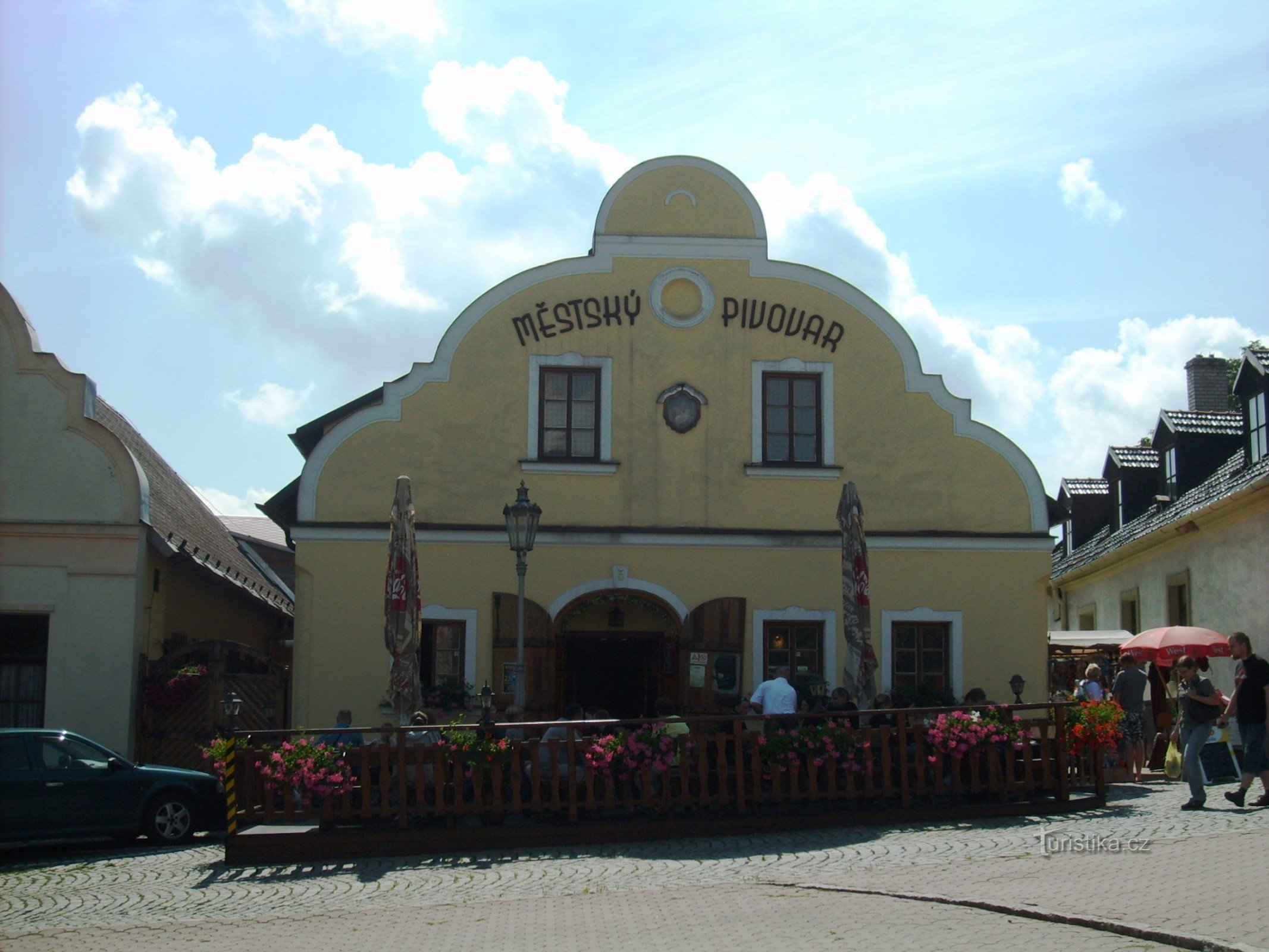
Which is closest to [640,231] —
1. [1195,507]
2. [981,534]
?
[981,534]

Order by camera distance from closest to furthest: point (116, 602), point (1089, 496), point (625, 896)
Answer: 1. point (625, 896)
2. point (116, 602)
3. point (1089, 496)

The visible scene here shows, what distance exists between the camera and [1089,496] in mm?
30562

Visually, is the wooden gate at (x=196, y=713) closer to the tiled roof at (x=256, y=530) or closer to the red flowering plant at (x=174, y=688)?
the red flowering plant at (x=174, y=688)

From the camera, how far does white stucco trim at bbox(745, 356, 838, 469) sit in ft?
60.3

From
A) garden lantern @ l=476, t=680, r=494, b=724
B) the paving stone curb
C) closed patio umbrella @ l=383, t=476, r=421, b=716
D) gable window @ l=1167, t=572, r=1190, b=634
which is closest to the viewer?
the paving stone curb

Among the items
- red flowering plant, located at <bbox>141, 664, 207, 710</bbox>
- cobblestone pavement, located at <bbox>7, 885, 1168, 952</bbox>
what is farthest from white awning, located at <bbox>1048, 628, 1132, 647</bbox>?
cobblestone pavement, located at <bbox>7, 885, 1168, 952</bbox>

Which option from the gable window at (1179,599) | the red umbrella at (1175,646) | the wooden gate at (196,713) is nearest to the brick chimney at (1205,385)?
the gable window at (1179,599)

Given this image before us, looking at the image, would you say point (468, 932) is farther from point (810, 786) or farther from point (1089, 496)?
point (1089, 496)

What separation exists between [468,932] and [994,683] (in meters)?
11.4

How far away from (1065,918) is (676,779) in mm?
4806

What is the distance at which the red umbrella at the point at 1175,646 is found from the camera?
57.7 feet

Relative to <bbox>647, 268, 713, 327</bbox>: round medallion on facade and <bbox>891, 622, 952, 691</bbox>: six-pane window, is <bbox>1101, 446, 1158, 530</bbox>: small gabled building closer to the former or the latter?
<bbox>891, 622, 952, 691</bbox>: six-pane window

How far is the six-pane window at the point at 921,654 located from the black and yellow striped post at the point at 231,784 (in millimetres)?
9463

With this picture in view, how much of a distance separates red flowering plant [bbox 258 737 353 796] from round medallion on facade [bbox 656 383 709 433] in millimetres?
7820
